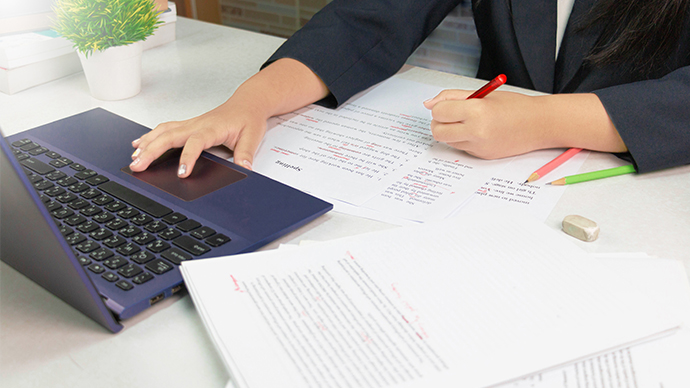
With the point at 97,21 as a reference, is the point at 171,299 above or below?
below

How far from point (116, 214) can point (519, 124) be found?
19.1 inches

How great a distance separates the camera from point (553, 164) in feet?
2.17

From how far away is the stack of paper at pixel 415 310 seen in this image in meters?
0.35

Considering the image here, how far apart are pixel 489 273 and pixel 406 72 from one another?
23.8 inches

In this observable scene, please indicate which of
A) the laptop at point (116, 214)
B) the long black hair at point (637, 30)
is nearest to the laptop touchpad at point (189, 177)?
the laptop at point (116, 214)

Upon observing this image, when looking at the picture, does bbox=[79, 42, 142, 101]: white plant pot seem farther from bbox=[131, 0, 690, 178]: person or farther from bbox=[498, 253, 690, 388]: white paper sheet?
bbox=[498, 253, 690, 388]: white paper sheet

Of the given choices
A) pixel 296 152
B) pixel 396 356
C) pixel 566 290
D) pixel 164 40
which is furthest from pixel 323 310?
pixel 164 40

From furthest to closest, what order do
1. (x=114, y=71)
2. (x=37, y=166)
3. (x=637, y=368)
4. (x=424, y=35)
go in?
(x=424, y=35) → (x=114, y=71) → (x=37, y=166) → (x=637, y=368)

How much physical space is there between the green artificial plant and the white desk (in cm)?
10

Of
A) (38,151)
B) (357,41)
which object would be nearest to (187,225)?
(38,151)

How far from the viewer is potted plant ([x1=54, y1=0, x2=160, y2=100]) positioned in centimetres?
75

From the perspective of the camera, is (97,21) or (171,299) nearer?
(171,299)

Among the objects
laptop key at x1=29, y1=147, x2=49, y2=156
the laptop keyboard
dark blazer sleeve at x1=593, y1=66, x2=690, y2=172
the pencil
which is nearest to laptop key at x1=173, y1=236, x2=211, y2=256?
the laptop keyboard

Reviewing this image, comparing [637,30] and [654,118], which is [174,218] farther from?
[637,30]
